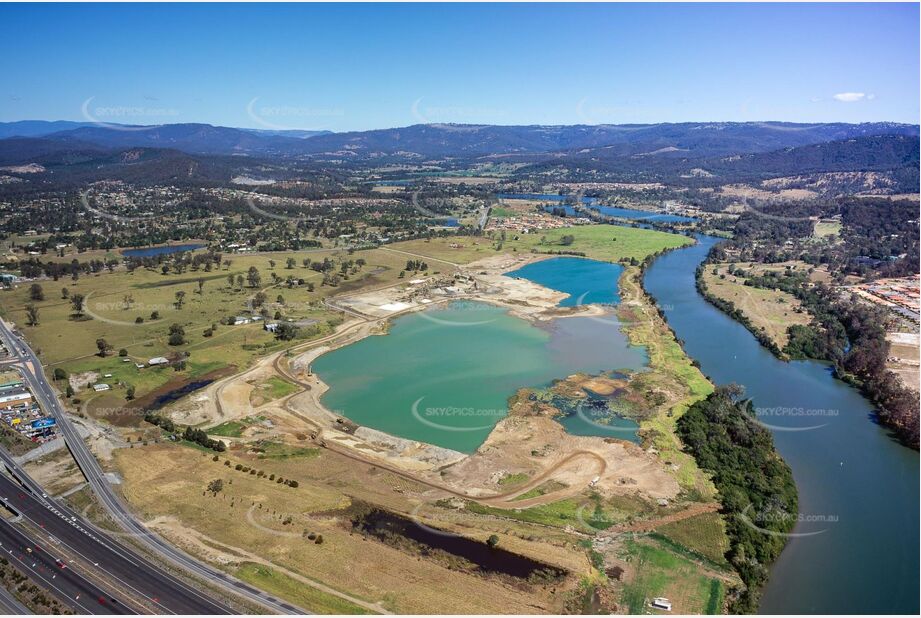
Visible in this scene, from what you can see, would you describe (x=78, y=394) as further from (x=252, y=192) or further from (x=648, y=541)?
(x=252, y=192)

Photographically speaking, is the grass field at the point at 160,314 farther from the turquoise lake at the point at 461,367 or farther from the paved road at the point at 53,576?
the paved road at the point at 53,576

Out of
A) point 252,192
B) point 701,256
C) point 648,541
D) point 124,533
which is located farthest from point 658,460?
point 252,192

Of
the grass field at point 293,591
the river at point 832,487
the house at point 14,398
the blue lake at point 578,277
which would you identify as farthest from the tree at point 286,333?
the river at point 832,487

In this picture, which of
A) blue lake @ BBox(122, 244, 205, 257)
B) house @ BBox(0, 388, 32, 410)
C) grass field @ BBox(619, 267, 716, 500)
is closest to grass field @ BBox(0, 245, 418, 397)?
house @ BBox(0, 388, 32, 410)

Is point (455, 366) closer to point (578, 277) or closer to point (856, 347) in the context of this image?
point (856, 347)

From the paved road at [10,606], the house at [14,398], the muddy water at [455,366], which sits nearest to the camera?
the paved road at [10,606]

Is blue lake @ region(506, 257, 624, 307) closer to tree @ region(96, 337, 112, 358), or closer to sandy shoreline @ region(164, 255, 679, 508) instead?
sandy shoreline @ region(164, 255, 679, 508)
